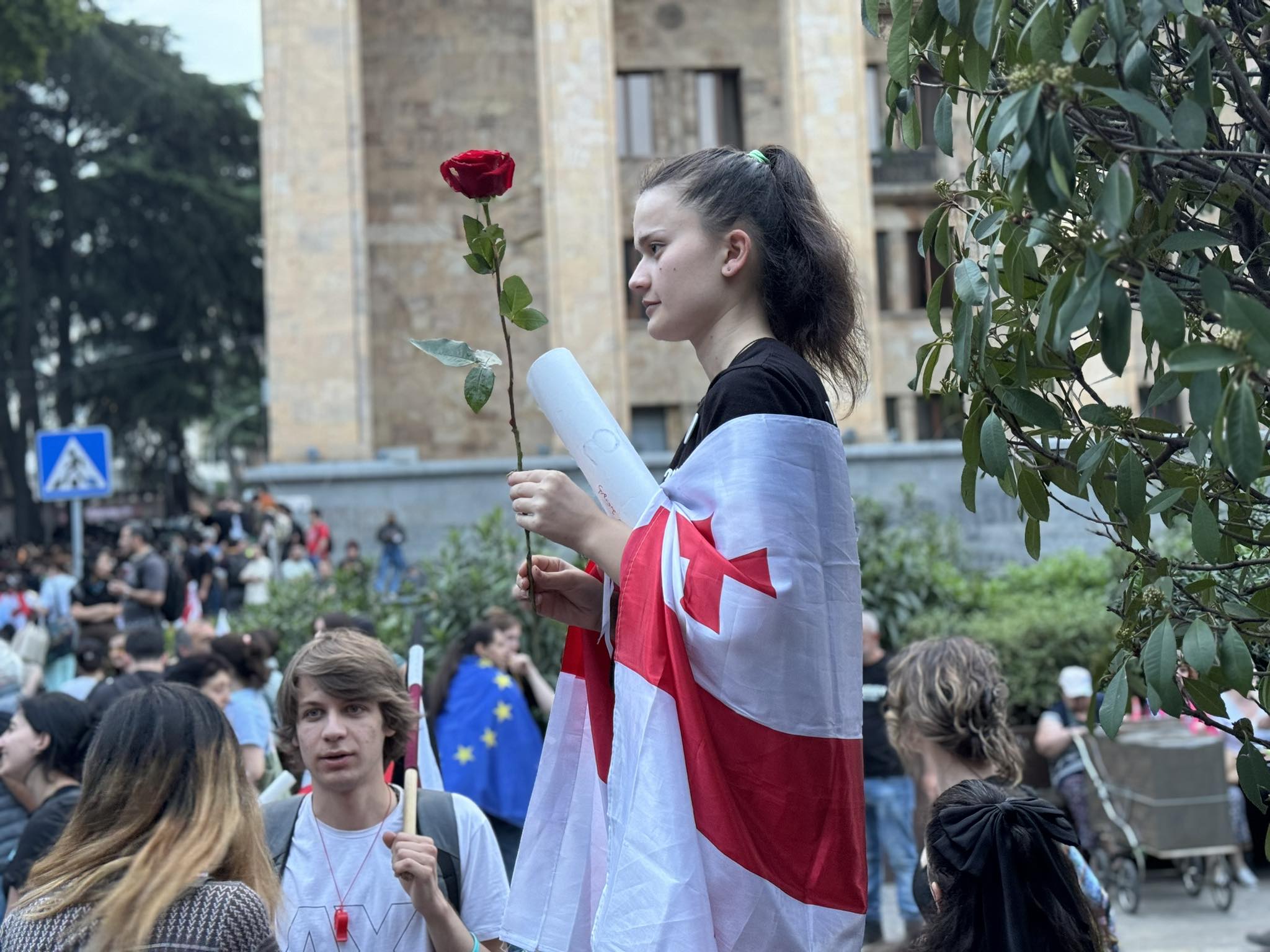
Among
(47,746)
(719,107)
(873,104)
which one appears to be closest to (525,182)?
(719,107)

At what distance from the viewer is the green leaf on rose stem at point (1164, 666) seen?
216 centimetres

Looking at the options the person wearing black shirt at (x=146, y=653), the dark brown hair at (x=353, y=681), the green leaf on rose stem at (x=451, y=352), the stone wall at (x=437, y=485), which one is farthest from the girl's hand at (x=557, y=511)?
the stone wall at (x=437, y=485)

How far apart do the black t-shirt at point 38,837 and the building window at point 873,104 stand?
31827 millimetres

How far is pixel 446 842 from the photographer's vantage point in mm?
3762

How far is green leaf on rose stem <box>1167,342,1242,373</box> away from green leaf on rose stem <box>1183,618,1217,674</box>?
1.88ft

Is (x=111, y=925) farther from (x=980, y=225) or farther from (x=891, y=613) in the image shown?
(x=891, y=613)

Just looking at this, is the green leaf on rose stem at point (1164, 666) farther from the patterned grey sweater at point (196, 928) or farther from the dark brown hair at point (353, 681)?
the dark brown hair at point (353, 681)

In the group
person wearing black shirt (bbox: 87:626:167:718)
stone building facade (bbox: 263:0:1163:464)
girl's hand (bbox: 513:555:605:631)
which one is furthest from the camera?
stone building facade (bbox: 263:0:1163:464)

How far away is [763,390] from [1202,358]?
0.99m

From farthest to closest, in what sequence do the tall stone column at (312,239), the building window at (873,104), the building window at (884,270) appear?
the building window at (873,104) → the building window at (884,270) → the tall stone column at (312,239)

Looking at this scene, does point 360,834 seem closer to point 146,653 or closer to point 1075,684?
point 146,653

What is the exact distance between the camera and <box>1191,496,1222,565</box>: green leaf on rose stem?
2.24 metres

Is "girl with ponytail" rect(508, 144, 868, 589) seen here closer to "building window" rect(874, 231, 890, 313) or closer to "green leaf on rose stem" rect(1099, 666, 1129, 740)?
"green leaf on rose stem" rect(1099, 666, 1129, 740)

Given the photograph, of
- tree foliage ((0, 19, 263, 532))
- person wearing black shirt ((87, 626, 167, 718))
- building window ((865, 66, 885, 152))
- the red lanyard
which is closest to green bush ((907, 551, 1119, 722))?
person wearing black shirt ((87, 626, 167, 718))
